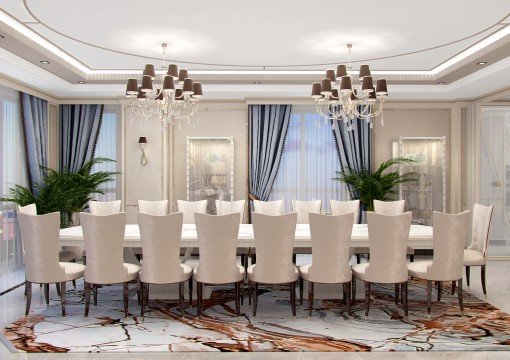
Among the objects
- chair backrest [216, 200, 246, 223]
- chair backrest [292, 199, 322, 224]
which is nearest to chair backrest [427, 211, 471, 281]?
chair backrest [292, 199, 322, 224]

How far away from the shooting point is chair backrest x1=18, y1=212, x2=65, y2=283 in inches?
169

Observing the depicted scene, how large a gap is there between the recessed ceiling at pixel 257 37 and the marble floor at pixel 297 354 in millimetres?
2453

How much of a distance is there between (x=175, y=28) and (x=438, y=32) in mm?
2344

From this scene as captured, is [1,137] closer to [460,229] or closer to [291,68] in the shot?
[291,68]

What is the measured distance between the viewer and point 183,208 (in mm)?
6316

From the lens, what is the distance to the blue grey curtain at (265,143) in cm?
778

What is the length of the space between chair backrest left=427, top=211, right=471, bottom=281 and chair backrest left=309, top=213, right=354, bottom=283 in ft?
2.51

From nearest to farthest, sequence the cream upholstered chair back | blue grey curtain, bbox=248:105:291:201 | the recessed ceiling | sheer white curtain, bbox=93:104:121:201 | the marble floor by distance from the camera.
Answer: the marble floor
the recessed ceiling
the cream upholstered chair back
blue grey curtain, bbox=248:105:291:201
sheer white curtain, bbox=93:104:121:201

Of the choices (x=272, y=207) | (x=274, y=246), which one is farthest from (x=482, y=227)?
(x=274, y=246)

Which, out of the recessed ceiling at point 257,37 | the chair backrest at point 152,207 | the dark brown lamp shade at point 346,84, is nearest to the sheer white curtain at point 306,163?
the recessed ceiling at point 257,37

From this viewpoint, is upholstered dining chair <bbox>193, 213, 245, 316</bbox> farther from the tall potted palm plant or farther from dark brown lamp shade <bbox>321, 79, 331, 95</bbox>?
the tall potted palm plant

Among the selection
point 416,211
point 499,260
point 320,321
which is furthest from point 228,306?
point 499,260

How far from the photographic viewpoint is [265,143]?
779cm

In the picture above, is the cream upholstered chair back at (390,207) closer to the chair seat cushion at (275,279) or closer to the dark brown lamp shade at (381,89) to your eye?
the dark brown lamp shade at (381,89)
